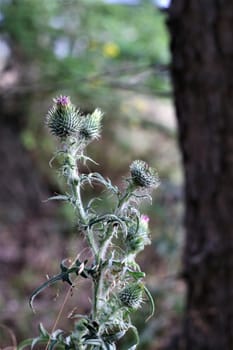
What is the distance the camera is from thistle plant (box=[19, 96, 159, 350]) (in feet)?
2.54

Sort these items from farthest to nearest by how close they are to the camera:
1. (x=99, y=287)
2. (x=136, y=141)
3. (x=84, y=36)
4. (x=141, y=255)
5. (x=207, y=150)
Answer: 1. (x=136, y=141)
2. (x=84, y=36)
3. (x=141, y=255)
4. (x=207, y=150)
5. (x=99, y=287)

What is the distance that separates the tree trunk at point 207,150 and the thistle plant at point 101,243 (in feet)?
5.58

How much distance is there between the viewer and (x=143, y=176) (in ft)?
2.65

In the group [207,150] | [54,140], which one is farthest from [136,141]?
[207,150]

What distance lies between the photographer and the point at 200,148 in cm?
258

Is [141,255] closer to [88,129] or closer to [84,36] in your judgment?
[84,36]

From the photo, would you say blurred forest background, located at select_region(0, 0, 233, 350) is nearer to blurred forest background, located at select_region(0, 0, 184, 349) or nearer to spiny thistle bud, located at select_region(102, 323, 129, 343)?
blurred forest background, located at select_region(0, 0, 184, 349)

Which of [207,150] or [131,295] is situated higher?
[207,150]

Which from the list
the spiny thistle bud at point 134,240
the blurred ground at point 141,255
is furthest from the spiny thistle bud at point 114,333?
the blurred ground at point 141,255

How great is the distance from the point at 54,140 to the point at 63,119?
13.4ft

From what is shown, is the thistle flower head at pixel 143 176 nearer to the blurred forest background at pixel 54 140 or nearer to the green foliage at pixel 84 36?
the blurred forest background at pixel 54 140

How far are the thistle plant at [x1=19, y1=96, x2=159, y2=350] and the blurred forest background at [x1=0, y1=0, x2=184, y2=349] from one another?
214 cm

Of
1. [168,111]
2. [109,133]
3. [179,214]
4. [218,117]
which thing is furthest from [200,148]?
[168,111]

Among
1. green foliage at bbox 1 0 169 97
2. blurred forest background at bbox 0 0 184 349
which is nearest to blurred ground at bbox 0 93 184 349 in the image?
blurred forest background at bbox 0 0 184 349
